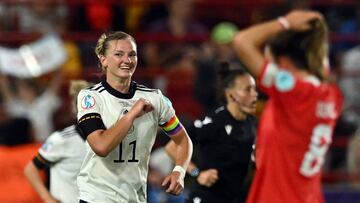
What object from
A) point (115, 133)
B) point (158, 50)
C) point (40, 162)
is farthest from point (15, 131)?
point (115, 133)

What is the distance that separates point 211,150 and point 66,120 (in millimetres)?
4015

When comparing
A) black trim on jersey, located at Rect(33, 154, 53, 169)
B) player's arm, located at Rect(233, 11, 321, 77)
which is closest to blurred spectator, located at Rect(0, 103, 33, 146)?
black trim on jersey, located at Rect(33, 154, 53, 169)

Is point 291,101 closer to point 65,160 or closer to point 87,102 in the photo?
point 87,102

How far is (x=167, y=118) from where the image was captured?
6484mm

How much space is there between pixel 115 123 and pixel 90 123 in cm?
16

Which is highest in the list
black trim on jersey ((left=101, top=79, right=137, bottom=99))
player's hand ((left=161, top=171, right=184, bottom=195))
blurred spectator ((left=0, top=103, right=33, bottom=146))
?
black trim on jersey ((left=101, top=79, right=137, bottom=99))

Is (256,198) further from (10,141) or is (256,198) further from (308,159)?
(10,141)

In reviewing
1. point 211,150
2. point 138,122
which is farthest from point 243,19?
point 138,122

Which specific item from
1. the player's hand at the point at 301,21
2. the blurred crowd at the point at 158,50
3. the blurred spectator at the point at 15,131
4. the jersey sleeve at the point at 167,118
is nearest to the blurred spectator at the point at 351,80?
the blurred crowd at the point at 158,50

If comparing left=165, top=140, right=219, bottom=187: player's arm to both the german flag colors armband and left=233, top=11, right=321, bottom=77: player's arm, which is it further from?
left=233, top=11, right=321, bottom=77: player's arm

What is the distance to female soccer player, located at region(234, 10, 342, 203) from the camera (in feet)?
17.8

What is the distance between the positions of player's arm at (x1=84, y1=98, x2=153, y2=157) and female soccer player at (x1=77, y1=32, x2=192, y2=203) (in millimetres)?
78

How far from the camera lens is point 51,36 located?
444 inches

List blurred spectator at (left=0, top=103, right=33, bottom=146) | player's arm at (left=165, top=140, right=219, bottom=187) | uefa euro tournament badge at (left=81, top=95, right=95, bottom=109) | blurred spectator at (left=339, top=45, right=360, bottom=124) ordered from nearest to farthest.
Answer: uefa euro tournament badge at (left=81, top=95, right=95, bottom=109) → player's arm at (left=165, top=140, right=219, bottom=187) → blurred spectator at (left=0, top=103, right=33, bottom=146) → blurred spectator at (left=339, top=45, right=360, bottom=124)
